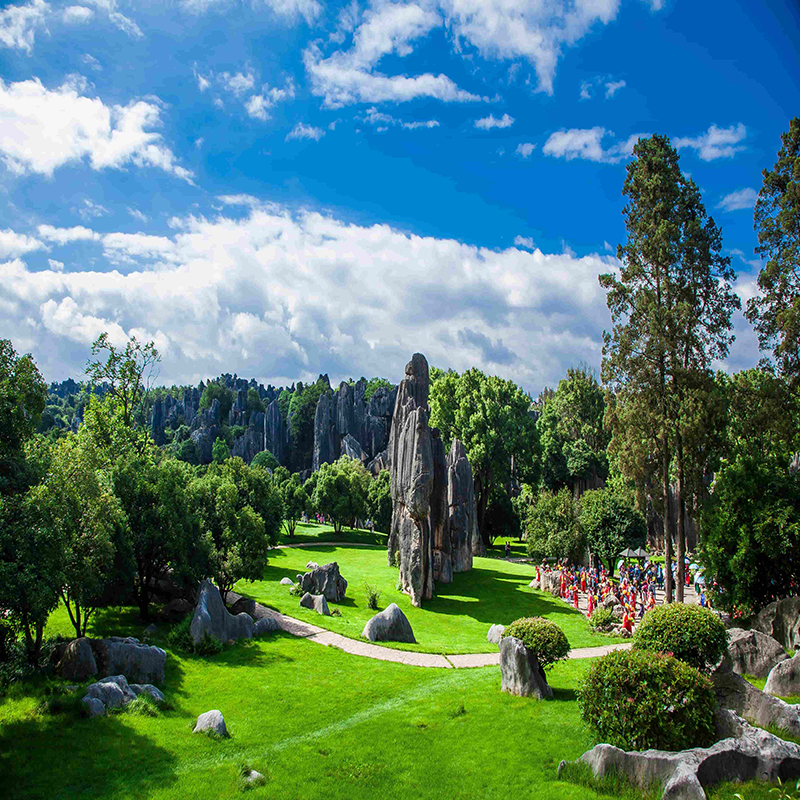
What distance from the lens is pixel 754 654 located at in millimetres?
15062

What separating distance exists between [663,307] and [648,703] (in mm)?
17741

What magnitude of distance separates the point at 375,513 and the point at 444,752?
44807mm

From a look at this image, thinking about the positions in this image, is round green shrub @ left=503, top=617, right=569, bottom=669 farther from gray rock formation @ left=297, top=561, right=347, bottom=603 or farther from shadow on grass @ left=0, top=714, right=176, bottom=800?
gray rock formation @ left=297, top=561, right=347, bottom=603

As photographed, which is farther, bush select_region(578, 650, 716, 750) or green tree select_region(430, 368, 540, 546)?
green tree select_region(430, 368, 540, 546)

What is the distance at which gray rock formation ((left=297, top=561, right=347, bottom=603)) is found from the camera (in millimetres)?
27406

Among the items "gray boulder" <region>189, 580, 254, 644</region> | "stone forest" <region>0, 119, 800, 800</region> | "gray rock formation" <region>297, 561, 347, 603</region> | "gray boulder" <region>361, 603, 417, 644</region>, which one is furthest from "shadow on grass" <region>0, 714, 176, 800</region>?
"gray rock formation" <region>297, 561, 347, 603</region>

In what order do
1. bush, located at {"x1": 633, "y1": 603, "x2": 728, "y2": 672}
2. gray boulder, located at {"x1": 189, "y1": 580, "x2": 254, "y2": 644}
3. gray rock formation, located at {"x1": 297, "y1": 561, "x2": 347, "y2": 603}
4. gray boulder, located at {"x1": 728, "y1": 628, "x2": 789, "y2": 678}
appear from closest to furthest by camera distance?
bush, located at {"x1": 633, "y1": 603, "x2": 728, "y2": 672}, gray boulder, located at {"x1": 728, "y1": 628, "x2": 789, "y2": 678}, gray boulder, located at {"x1": 189, "y1": 580, "x2": 254, "y2": 644}, gray rock formation, located at {"x1": 297, "y1": 561, "x2": 347, "y2": 603}

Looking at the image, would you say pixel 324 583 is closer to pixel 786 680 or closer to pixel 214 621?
pixel 214 621

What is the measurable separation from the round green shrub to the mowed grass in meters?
7.40

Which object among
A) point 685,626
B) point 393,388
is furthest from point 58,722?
point 393,388

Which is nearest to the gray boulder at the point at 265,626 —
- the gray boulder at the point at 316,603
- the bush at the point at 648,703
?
the gray boulder at the point at 316,603

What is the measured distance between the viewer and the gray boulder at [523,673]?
1368 cm

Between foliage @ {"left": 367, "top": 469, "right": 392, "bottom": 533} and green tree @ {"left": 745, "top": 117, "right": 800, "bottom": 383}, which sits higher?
green tree @ {"left": 745, "top": 117, "right": 800, "bottom": 383}

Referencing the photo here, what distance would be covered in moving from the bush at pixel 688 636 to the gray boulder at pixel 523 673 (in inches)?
100.0
